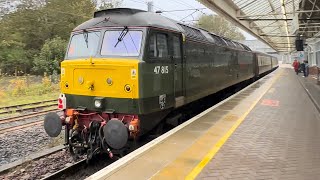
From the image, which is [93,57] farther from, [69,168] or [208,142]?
[208,142]

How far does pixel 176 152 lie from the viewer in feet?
24.1

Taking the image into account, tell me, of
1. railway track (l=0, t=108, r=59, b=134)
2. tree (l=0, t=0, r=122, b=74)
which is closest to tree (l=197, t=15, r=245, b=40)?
tree (l=0, t=0, r=122, b=74)

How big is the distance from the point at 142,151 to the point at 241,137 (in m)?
2.69

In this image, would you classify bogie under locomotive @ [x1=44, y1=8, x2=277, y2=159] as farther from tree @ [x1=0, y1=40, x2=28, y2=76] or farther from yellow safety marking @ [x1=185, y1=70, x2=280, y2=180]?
tree @ [x1=0, y1=40, x2=28, y2=76]

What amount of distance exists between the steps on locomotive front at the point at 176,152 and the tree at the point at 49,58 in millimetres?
36028

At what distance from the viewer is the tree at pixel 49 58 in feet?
145

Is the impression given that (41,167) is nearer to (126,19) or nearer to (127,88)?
(127,88)

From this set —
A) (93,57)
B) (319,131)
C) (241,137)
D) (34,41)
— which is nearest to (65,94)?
(93,57)

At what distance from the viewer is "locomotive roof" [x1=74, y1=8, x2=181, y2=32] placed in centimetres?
860

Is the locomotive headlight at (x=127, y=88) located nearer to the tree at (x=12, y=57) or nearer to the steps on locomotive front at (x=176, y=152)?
the steps on locomotive front at (x=176, y=152)

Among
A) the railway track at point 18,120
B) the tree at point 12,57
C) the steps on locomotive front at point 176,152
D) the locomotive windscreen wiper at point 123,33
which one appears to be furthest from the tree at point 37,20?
the locomotive windscreen wiper at point 123,33

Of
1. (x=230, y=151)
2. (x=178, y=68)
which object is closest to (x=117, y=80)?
(x=178, y=68)

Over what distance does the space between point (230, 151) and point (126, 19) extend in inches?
149

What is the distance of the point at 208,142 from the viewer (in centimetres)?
818
